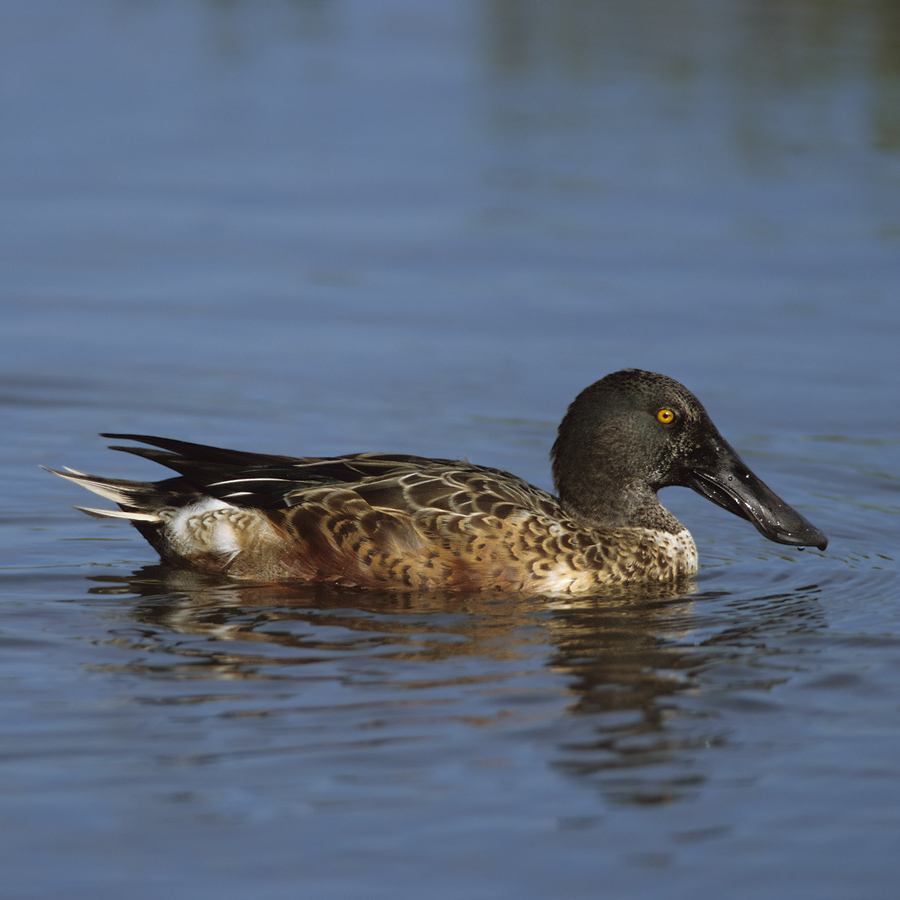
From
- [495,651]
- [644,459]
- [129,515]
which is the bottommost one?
[495,651]

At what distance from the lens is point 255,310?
1182 cm

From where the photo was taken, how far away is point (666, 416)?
7.82m

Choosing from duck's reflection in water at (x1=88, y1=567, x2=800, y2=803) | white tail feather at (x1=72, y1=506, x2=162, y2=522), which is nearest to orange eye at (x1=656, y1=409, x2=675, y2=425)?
duck's reflection in water at (x1=88, y1=567, x2=800, y2=803)

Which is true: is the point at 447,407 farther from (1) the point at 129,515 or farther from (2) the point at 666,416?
(1) the point at 129,515

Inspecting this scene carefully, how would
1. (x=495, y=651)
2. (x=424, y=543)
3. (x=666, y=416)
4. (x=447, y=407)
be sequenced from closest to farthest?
(x=495, y=651)
(x=424, y=543)
(x=666, y=416)
(x=447, y=407)

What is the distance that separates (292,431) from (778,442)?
2976 mm

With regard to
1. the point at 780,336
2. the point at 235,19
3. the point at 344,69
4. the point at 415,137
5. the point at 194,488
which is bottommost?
the point at 194,488

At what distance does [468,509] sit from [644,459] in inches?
41.5

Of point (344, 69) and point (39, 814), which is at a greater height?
point (344, 69)

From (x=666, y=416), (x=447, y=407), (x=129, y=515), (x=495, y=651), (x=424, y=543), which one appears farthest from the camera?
(x=447, y=407)

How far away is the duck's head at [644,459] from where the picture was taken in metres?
7.80

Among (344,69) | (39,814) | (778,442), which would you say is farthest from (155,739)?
(344,69)

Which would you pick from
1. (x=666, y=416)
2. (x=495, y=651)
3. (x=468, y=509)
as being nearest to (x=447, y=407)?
(x=666, y=416)

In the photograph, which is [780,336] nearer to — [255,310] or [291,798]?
[255,310]
